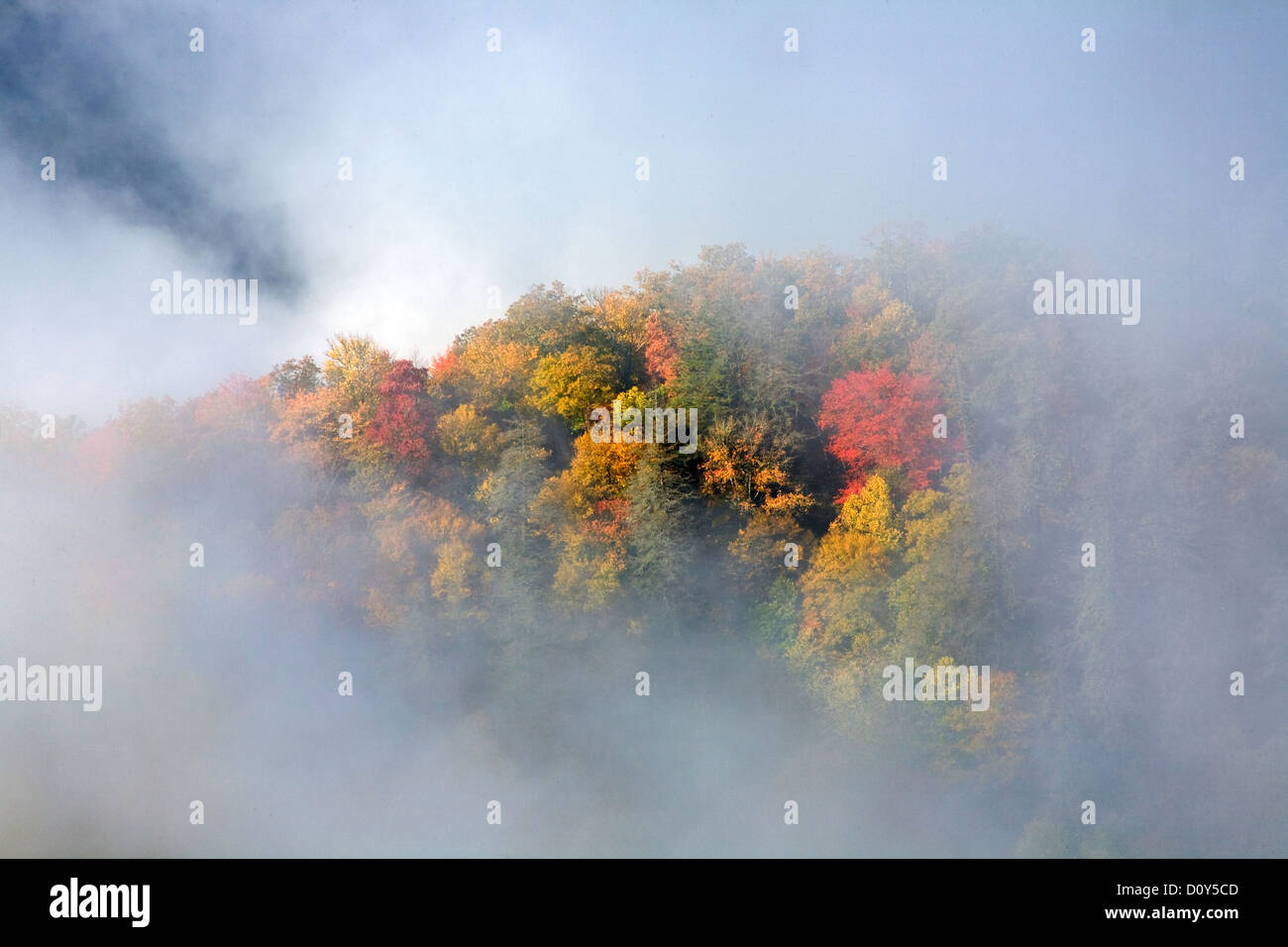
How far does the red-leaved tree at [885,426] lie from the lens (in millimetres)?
30062

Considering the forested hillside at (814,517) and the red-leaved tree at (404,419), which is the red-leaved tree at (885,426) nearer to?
the forested hillside at (814,517)

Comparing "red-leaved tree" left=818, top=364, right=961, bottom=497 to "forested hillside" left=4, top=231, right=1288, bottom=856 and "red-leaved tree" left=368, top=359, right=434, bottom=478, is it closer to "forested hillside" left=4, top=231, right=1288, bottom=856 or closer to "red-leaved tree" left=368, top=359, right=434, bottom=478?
"forested hillside" left=4, top=231, right=1288, bottom=856

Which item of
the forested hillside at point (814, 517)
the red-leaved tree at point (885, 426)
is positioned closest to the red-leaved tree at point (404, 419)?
the forested hillside at point (814, 517)

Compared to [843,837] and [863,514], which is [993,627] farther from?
[843,837]

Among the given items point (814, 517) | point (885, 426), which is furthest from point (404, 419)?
point (885, 426)

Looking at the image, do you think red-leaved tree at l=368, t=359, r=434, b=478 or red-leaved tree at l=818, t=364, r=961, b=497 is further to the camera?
red-leaved tree at l=368, t=359, r=434, b=478

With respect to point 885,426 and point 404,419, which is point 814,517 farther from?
point 404,419

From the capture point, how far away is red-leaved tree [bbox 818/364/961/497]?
30062mm

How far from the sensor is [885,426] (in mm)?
30703

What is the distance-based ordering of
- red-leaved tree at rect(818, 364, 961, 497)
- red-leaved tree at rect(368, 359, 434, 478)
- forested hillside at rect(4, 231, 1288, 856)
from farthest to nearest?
1. red-leaved tree at rect(368, 359, 434, 478)
2. red-leaved tree at rect(818, 364, 961, 497)
3. forested hillside at rect(4, 231, 1288, 856)

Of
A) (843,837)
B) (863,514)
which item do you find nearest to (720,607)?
(863,514)

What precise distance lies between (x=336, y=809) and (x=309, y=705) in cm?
355

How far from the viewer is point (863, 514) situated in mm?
30422

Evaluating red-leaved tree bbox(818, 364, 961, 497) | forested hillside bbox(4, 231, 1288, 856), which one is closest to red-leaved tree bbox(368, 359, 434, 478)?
forested hillside bbox(4, 231, 1288, 856)
